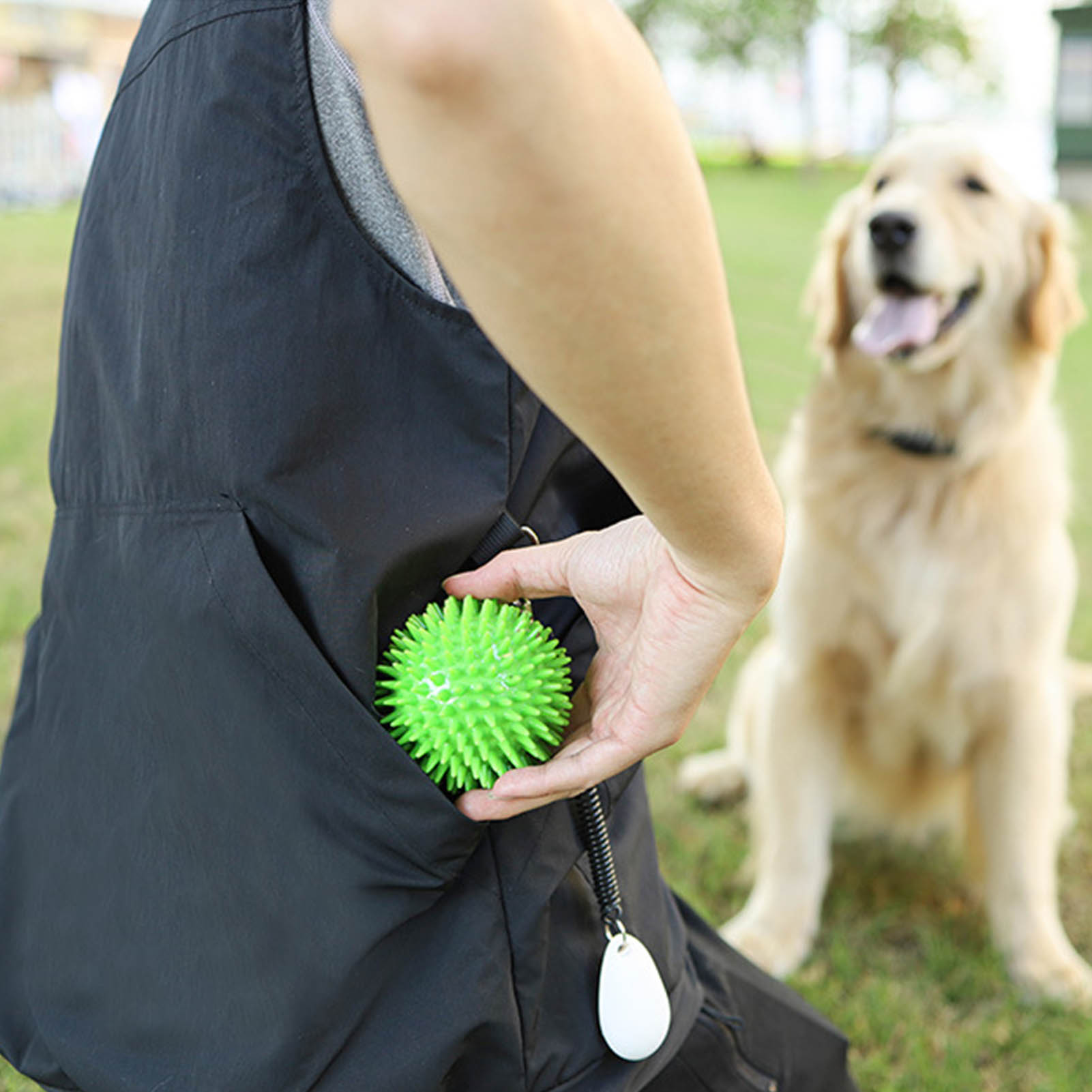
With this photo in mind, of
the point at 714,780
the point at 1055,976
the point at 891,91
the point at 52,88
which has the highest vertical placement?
the point at 1055,976

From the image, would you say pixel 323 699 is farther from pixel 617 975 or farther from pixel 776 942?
pixel 776 942

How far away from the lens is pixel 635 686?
2.77 feet

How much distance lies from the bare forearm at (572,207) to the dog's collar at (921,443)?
1980 mm

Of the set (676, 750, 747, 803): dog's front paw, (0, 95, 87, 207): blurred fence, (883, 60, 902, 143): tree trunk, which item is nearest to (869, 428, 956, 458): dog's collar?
(676, 750, 747, 803): dog's front paw

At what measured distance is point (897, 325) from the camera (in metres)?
2.55

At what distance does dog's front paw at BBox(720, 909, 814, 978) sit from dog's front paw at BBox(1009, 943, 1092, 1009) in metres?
0.42

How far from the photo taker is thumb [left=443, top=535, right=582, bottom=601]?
0.91m

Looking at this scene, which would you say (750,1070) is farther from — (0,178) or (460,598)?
(0,178)

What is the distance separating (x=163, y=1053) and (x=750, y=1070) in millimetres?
585

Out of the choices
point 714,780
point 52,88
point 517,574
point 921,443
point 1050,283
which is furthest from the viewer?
point 52,88

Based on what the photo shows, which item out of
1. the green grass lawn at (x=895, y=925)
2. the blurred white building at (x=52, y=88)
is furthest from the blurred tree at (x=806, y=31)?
the green grass lawn at (x=895, y=925)

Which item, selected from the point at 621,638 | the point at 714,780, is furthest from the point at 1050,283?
the point at 621,638

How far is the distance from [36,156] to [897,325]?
64.1 feet

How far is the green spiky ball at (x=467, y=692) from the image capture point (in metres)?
0.88
